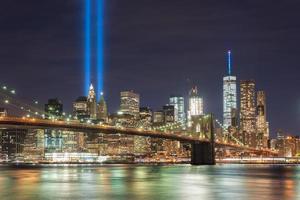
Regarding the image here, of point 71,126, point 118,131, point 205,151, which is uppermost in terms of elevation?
point 71,126

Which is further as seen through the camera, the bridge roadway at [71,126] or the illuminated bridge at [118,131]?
the illuminated bridge at [118,131]

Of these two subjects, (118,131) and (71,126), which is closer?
(71,126)

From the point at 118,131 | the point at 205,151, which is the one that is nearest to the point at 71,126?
the point at 118,131

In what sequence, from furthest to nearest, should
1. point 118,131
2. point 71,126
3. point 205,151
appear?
point 205,151, point 118,131, point 71,126

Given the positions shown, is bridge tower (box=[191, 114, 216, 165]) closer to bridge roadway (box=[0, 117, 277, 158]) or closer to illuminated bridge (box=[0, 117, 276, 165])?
illuminated bridge (box=[0, 117, 276, 165])

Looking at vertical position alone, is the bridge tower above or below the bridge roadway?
below

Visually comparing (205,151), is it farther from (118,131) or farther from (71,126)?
(71,126)

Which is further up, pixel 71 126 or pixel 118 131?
pixel 71 126

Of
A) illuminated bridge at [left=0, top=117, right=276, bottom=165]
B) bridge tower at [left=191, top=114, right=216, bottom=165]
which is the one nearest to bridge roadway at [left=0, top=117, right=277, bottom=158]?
illuminated bridge at [left=0, top=117, right=276, bottom=165]

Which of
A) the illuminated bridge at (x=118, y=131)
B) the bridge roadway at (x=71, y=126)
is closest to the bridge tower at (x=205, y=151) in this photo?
the illuminated bridge at (x=118, y=131)

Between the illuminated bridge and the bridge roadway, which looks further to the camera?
the illuminated bridge

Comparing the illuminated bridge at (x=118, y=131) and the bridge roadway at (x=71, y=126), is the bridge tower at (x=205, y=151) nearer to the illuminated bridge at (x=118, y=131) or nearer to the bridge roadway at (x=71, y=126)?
the illuminated bridge at (x=118, y=131)

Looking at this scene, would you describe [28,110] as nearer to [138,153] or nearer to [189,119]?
[189,119]

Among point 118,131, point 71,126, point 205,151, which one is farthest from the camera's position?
point 205,151
